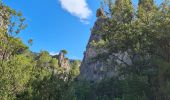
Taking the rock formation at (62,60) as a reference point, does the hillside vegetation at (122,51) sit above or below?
below

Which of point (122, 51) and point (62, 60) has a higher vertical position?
point (62, 60)

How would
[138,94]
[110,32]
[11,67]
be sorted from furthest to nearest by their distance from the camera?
[110,32], [138,94], [11,67]

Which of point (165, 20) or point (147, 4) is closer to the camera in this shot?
Answer: point (165, 20)

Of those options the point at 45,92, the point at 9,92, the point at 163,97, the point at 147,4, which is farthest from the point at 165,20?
the point at 9,92

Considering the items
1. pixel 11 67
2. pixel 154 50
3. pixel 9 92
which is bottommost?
pixel 9 92

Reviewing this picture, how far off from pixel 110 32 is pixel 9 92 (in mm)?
10738

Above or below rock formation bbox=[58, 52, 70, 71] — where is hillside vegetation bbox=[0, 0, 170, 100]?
below

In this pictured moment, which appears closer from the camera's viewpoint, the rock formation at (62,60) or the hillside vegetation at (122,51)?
the hillside vegetation at (122,51)

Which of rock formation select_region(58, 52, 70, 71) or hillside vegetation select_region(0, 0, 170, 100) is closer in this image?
hillside vegetation select_region(0, 0, 170, 100)

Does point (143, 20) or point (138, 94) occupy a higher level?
point (143, 20)

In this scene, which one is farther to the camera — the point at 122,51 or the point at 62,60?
the point at 62,60

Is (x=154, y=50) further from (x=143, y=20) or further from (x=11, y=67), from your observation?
(x=11, y=67)

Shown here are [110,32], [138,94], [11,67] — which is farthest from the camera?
[110,32]

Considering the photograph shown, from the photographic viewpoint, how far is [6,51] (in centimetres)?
2817
